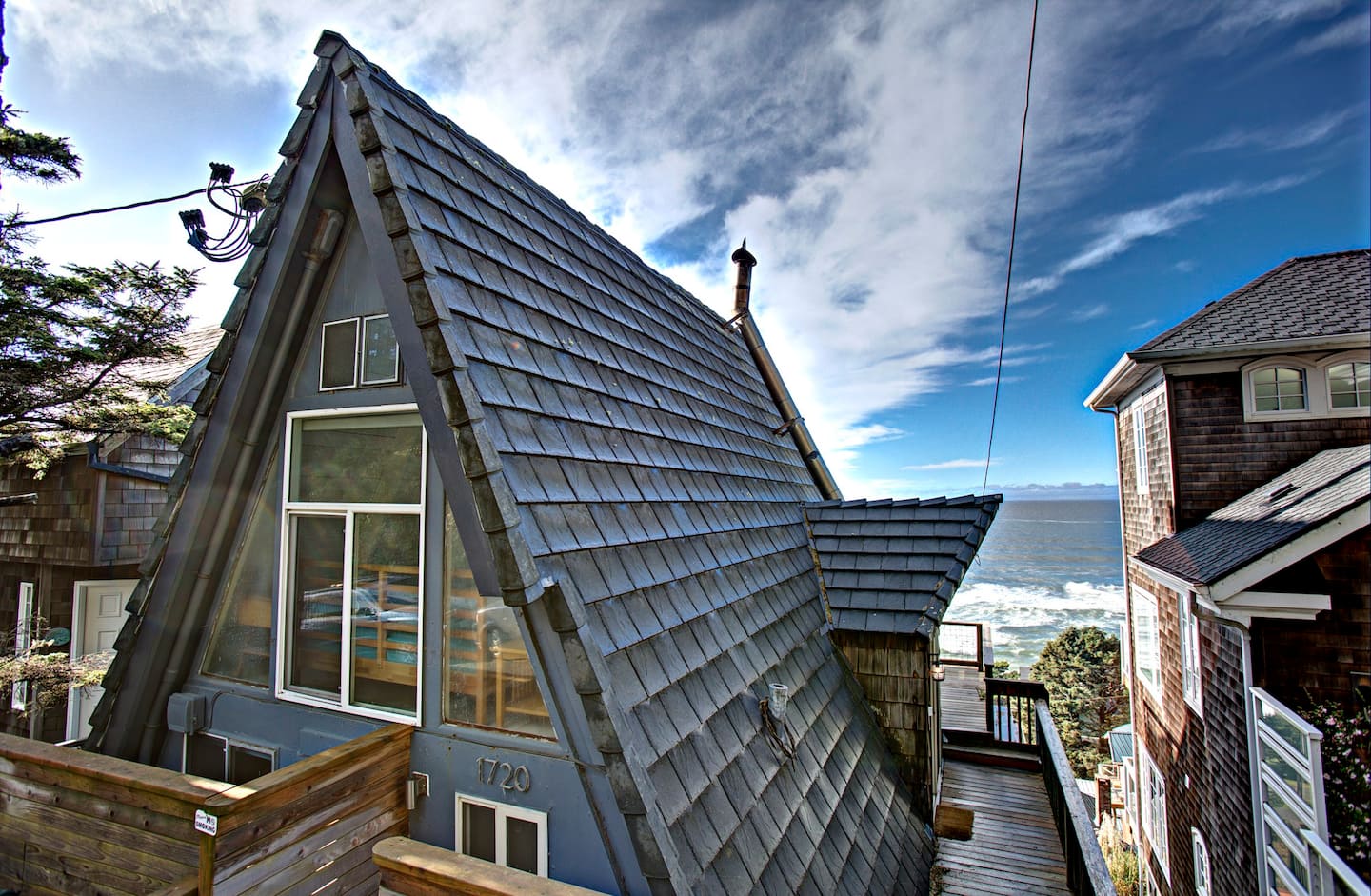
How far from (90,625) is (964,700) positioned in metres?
14.6

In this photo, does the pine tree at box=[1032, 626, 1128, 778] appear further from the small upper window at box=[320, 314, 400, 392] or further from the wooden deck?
the small upper window at box=[320, 314, 400, 392]

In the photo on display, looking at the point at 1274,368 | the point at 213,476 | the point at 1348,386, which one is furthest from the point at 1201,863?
the point at 213,476

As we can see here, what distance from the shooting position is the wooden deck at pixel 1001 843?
5.05 metres

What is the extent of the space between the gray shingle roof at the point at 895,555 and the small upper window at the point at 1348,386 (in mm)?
5027

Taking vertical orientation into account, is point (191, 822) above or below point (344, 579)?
below

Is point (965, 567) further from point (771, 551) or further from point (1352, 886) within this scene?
point (1352, 886)

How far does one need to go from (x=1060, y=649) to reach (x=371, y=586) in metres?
43.7

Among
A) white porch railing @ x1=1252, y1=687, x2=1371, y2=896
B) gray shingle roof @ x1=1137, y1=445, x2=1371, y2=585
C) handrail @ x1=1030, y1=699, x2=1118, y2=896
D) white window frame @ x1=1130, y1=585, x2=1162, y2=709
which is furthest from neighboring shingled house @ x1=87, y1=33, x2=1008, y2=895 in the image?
white window frame @ x1=1130, y1=585, x2=1162, y2=709

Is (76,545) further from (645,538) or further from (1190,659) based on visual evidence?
(1190,659)

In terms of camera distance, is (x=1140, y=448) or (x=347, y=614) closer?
(x=347, y=614)

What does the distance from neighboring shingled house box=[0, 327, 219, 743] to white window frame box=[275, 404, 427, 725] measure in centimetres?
774

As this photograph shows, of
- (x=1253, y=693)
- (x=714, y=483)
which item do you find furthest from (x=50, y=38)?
(x=1253, y=693)

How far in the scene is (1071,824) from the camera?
506 cm

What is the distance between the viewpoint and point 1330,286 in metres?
8.59
